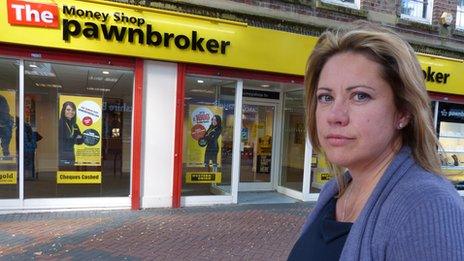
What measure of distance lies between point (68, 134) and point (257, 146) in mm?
4389

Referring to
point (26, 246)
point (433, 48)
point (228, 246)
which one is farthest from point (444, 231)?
point (433, 48)

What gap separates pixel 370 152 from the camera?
4.43 feet

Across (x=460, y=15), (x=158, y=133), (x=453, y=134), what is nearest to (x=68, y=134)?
(x=158, y=133)

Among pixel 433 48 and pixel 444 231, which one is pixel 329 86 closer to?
pixel 444 231

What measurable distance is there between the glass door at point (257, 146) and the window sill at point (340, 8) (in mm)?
2579

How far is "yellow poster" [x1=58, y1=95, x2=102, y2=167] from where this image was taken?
24.7ft

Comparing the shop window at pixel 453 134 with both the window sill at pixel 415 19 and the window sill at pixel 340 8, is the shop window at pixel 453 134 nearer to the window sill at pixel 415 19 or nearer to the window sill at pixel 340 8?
the window sill at pixel 415 19

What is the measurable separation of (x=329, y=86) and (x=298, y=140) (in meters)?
8.41

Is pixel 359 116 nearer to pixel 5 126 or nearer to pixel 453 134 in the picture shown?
pixel 5 126

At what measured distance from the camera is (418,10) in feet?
34.9

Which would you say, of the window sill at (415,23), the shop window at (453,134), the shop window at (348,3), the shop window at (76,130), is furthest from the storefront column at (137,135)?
the shop window at (453,134)

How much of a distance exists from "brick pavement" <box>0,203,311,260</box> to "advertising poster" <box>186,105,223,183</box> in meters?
0.98

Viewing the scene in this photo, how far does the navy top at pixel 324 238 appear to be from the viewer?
137 cm

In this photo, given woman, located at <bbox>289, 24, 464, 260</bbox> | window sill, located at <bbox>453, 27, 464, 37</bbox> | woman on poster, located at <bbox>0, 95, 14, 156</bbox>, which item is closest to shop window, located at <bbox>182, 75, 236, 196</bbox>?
woman on poster, located at <bbox>0, 95, 14, 156</bbox>
